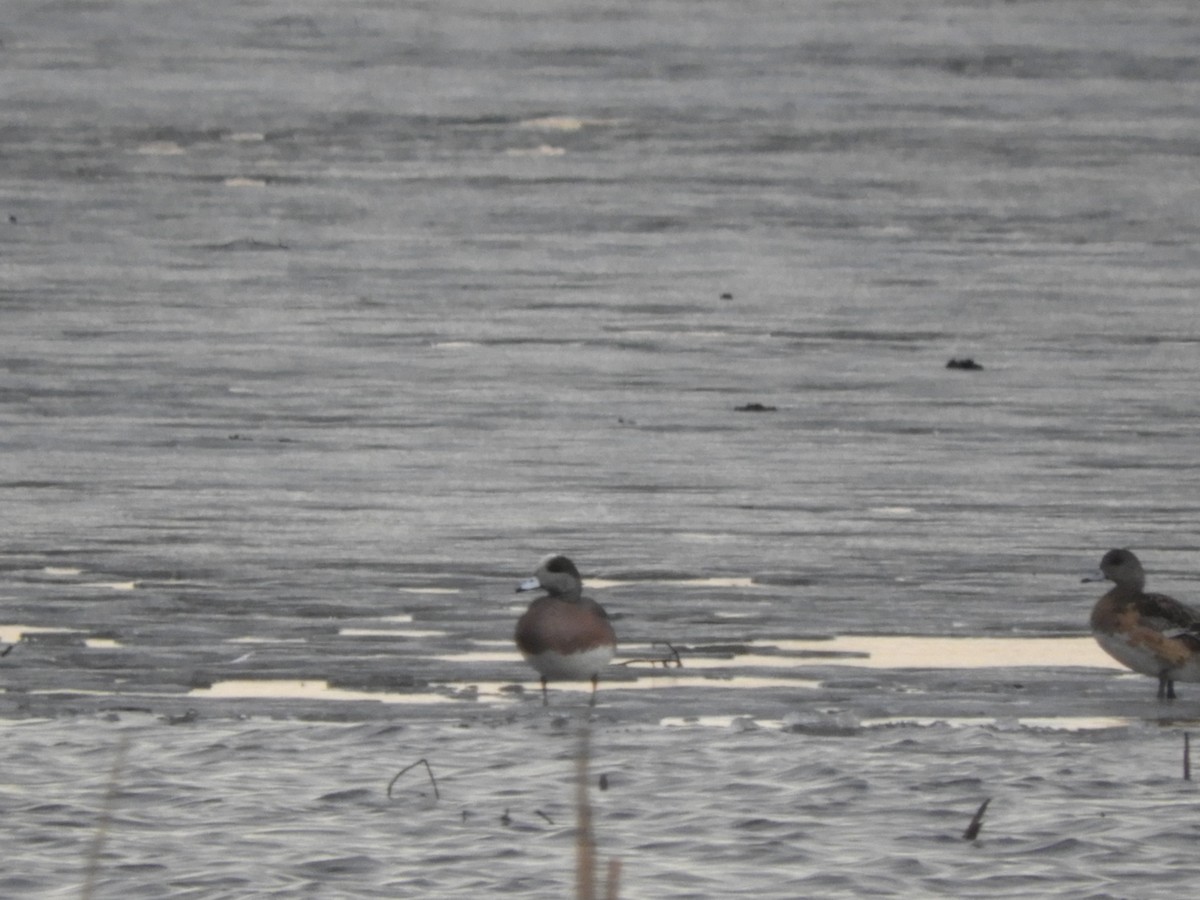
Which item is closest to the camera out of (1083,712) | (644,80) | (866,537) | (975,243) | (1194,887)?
(1194,887)

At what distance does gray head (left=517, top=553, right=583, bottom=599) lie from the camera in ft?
30.7

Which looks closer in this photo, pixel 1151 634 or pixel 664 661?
pixel 1151 634

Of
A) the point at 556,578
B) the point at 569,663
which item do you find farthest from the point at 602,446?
the point at 569,663

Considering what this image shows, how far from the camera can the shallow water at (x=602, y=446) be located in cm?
741

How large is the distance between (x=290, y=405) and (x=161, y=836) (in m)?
8.03

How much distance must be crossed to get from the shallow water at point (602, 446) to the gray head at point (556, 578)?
30cm

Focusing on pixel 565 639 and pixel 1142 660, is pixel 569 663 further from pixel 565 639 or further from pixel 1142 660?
pixel 1142 660

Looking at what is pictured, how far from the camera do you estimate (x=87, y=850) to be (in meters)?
7.07

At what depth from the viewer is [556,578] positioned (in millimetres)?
9375

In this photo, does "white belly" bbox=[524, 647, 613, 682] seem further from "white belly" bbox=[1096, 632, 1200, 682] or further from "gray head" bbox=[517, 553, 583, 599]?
"white belly" bbox=[1096, 632, 1200, 682]

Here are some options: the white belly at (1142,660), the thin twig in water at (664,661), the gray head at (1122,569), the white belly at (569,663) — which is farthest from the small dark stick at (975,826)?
the gray head at (1122,569)

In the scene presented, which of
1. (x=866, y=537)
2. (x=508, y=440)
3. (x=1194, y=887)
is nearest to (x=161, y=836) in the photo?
(x=1194, y=887)

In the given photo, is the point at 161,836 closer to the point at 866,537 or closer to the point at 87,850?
the point at 87,850

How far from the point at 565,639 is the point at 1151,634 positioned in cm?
185
